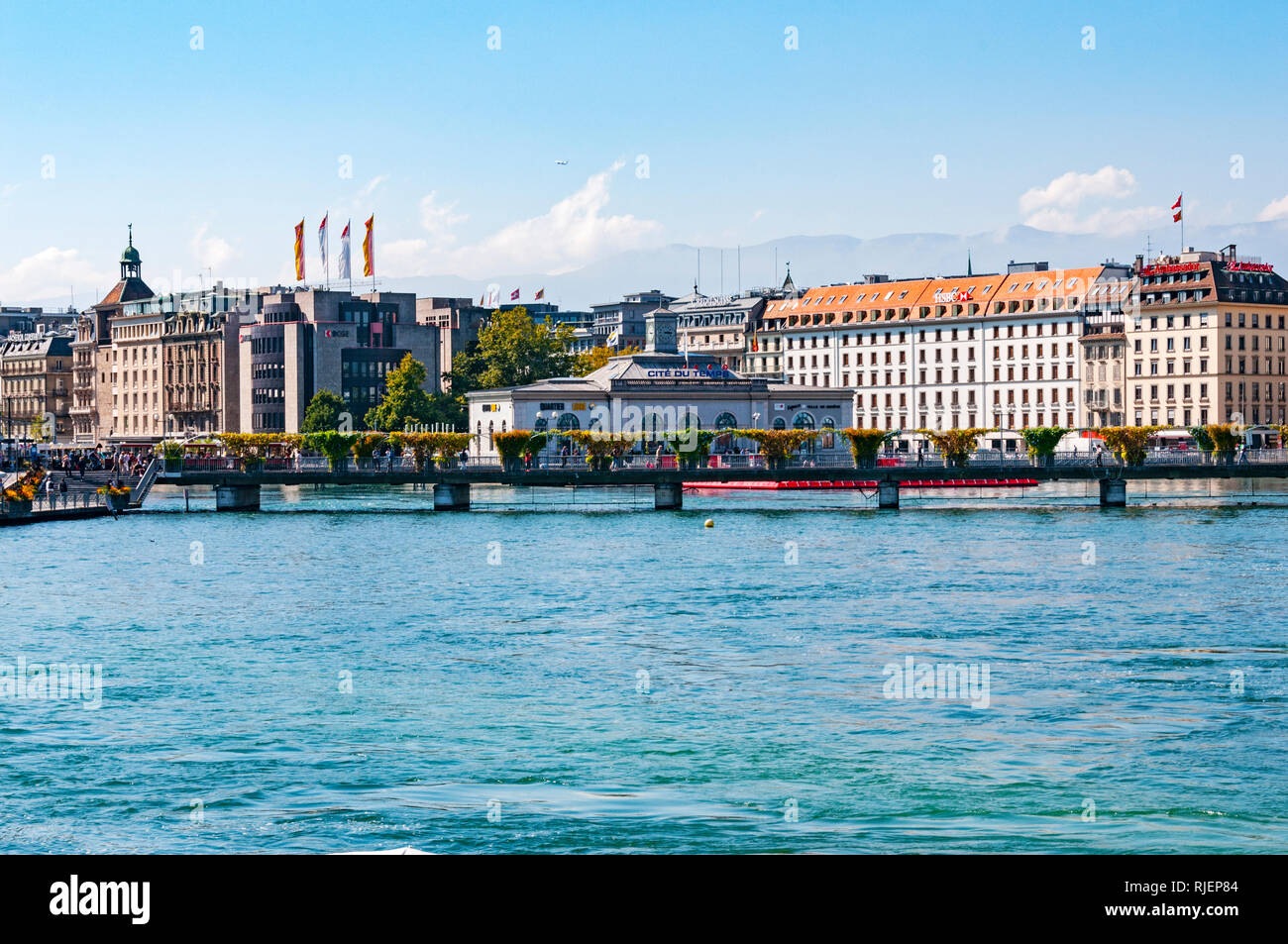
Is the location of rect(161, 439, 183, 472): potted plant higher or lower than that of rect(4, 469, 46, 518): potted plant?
higher

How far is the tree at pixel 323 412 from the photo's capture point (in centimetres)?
17038

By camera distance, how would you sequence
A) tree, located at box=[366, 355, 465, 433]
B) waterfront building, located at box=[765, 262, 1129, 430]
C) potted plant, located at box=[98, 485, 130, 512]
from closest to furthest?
potted plant, located at box=[98, 485, 130, 512], tree, located at box=[366, 355, 465, 433], waterfront building, located at box=[765, 262, 1129, 430]

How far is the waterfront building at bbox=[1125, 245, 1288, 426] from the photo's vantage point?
155000mm

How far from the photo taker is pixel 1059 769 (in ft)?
83.1

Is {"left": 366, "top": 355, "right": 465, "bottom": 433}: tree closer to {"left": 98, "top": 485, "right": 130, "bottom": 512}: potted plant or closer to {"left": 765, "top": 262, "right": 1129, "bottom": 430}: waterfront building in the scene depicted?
{"left": 765, "top": 262, "right": 1129, "bottom": 430}: waterfront building

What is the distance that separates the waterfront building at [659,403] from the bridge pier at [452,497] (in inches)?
755

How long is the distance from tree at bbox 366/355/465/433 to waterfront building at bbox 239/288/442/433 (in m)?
18.7

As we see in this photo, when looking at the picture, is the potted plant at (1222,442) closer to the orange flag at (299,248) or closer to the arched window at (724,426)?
the arched window at (724,426)

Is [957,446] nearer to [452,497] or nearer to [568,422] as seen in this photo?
[452,497]

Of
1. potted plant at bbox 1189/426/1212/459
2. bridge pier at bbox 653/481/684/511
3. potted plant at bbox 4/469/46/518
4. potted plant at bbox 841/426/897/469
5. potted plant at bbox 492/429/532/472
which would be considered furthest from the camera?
potted plant at bbox 492/429/532/472

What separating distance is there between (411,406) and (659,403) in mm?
39345

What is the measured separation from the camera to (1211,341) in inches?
6093

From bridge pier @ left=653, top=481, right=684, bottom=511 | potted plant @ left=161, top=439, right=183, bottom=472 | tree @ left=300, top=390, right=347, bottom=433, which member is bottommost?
bridge pier @ left=653, top=481, right=684, bottom=511

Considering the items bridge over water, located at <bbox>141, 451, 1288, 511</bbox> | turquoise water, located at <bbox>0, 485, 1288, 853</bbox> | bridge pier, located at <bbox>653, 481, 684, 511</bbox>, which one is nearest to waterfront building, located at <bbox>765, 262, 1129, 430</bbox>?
bridge over water, located at <bbox>141, 451, 1288, 511</bbox>
